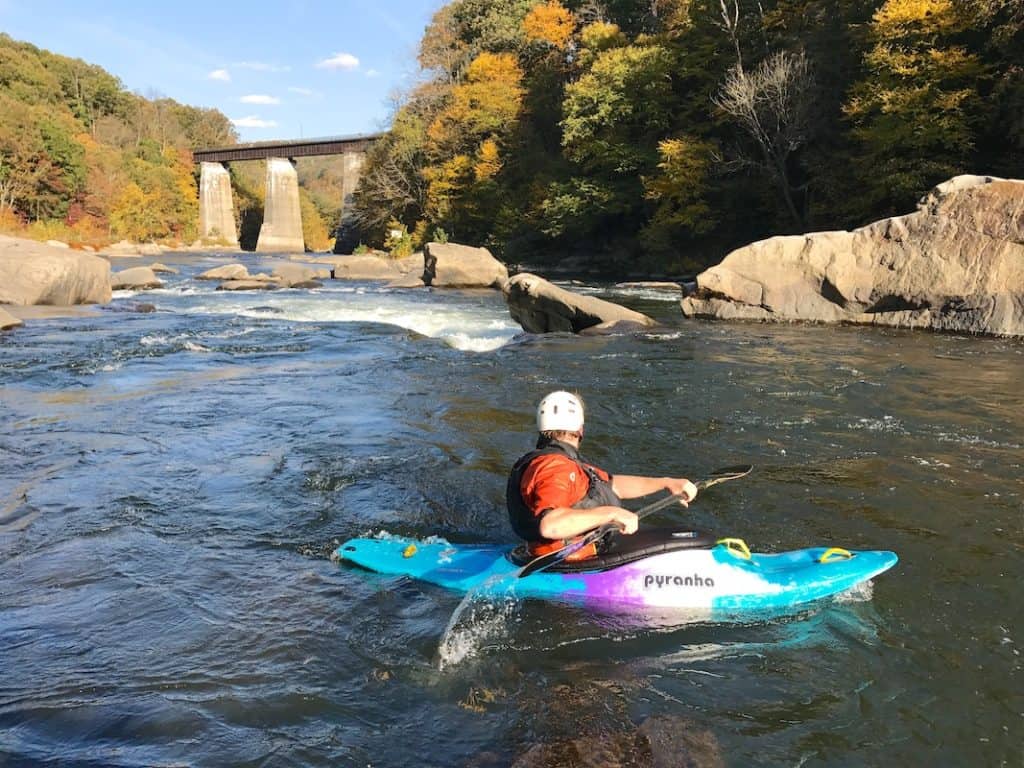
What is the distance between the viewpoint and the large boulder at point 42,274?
595 inches

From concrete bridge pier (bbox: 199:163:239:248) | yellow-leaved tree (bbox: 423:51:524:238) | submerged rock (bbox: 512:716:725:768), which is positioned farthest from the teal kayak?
concrete bridge pier (bbox: 199:163:239:248)

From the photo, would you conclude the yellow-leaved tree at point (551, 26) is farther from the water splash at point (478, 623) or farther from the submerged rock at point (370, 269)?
the water splash at point (478, 623)

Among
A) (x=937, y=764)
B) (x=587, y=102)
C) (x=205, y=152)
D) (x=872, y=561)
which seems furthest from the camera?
(x=205, y=152)

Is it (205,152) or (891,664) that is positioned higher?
(205,152)

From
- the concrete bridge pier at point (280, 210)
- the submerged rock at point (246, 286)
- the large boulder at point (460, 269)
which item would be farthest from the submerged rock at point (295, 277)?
the concrete bridge pier at point (280, 210)

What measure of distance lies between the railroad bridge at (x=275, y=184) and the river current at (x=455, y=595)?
4931 centimetres

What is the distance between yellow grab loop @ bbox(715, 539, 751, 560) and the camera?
3.61m

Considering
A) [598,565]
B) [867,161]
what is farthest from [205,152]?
[598,565]

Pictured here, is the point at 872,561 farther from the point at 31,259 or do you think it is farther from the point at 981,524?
the point at 31,259

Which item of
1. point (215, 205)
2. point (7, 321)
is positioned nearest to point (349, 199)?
point (215, 205)

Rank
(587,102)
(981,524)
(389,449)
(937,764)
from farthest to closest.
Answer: (587,102) → (389,449) → (981,524) → (937,764)

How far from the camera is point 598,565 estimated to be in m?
3.57

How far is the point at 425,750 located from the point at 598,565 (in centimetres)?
129

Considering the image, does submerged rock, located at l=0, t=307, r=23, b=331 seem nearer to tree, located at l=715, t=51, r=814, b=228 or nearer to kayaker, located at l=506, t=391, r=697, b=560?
kayaker, located at l=506, t=391, r=697, b=560
